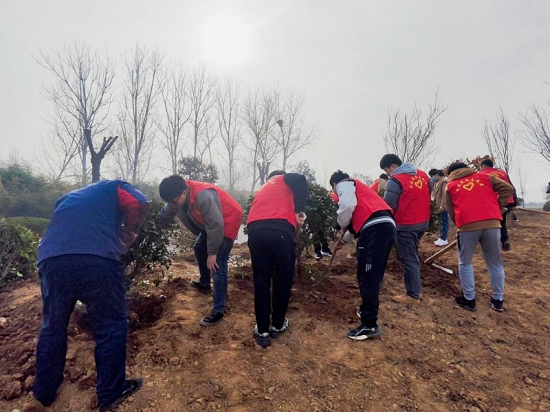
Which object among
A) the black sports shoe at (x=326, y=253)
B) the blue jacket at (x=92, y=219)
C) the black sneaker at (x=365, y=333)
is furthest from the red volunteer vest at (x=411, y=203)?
the blue jacket at (x=92, y=219)

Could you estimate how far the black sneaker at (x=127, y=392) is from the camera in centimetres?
194

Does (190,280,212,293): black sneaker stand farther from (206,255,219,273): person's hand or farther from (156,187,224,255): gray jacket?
(156,187,224,255): gray jacket

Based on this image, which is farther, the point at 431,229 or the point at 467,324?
the point at 431,229

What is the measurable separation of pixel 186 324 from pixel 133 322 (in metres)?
0.53

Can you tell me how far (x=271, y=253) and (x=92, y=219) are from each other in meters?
1.35

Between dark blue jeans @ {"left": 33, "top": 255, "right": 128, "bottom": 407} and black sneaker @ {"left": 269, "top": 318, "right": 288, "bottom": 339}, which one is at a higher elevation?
dark blue jeans @ {"left": 33, "top": 255, "right": 128, "bottom": 407}

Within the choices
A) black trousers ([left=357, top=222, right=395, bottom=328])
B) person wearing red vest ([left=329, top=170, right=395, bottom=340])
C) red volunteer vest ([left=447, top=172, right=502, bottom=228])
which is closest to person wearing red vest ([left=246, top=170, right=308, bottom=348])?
person wearing red vest ([left=329, top=170, right=395, bottom=340])

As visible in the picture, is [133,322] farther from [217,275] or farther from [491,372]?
[491,372]

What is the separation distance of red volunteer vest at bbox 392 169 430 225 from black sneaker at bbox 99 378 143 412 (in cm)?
313

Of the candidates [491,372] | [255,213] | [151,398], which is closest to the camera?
[151,398]

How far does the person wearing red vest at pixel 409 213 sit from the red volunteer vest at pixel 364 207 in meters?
0.83

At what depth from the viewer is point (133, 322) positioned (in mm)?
2986

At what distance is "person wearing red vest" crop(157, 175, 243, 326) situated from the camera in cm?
285

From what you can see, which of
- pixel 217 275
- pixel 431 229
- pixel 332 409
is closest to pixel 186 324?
pixel 217 275
